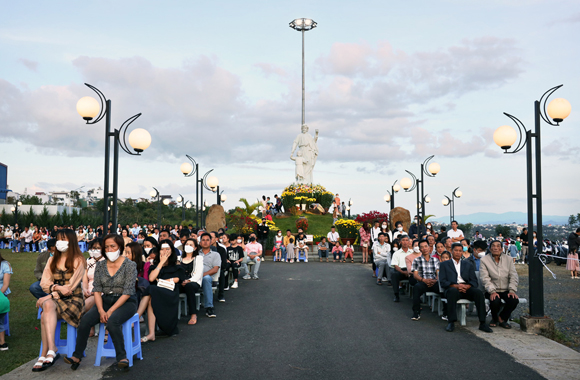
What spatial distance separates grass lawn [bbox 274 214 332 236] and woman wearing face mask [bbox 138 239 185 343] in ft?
71.9

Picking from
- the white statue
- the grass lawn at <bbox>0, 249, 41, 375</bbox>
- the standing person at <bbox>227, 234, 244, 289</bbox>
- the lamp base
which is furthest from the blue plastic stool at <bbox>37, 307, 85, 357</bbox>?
the white statue

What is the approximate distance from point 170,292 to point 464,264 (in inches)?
212

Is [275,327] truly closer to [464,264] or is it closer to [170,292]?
[170,292]

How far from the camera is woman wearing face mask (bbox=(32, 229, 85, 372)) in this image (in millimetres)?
5621

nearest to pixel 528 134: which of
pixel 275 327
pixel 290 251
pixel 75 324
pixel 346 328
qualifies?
pixel 346 328

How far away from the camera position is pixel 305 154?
41094mm

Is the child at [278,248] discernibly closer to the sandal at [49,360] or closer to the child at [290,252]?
the child at [290,252]

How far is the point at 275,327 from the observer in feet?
25.7

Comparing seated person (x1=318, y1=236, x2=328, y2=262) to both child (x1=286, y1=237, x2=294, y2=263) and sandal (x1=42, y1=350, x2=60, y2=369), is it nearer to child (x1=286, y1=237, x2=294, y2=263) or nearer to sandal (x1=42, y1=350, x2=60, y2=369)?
child (x1=286, y1=237, x2=294, y2=263)

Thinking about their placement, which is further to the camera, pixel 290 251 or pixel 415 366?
pixel 290 251

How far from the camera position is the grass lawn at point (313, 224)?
29828 mm

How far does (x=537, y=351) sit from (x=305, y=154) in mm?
35218

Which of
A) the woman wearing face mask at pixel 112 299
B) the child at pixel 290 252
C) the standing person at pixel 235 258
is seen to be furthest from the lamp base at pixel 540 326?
the child at pixel 290 252

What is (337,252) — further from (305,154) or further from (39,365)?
(305,154)
